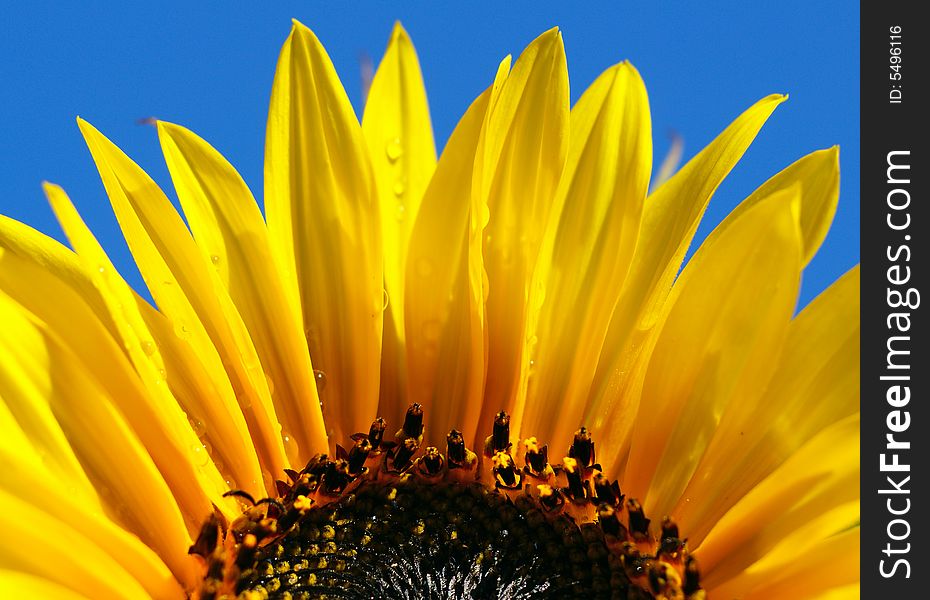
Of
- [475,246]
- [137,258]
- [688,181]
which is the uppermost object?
[688,181]

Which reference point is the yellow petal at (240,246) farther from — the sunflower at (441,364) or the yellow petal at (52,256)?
the yellow petal at (52,256)

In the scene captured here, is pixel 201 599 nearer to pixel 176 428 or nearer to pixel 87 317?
pixel 176 428

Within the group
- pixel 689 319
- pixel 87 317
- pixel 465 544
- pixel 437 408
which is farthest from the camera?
pixel 437 408

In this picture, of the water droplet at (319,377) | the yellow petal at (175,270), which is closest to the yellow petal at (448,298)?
the water droplet at (319,377)

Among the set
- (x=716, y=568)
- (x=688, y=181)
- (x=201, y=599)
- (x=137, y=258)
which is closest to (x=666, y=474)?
(x=716, y=568)

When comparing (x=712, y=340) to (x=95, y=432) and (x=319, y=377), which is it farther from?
(x=95, y=432)
